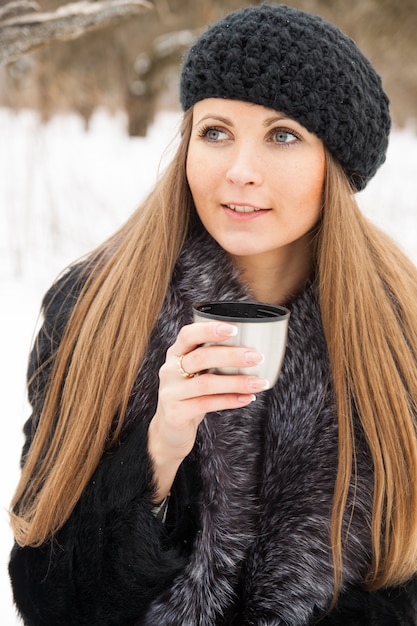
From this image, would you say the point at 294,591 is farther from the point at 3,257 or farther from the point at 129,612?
the point at 3,257

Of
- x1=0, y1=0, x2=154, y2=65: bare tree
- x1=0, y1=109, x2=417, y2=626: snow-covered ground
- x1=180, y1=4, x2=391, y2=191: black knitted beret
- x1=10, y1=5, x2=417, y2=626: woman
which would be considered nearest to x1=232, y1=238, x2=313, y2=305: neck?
x1=10, y1=5, x2=417, y2=626: woman

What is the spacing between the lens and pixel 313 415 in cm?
157

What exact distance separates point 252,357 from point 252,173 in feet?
1.61

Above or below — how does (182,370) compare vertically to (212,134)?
below

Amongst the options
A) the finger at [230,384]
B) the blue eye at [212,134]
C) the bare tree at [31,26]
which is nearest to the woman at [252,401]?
the blue eye at [212,134]

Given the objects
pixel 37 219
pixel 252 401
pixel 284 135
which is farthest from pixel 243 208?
pixel 37 219

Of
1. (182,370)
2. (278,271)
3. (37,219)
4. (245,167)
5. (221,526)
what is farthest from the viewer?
(37,219)

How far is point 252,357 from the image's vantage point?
104cm

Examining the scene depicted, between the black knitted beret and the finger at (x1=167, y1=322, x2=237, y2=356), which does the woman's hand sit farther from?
the black knitted beret

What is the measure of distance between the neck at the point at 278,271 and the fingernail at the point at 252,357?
1.94ft

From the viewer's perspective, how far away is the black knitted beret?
139 cm

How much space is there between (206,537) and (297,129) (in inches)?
36.8

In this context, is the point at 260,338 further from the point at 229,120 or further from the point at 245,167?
the point at 229,120

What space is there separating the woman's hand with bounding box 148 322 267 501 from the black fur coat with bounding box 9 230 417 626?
0.25 meters
